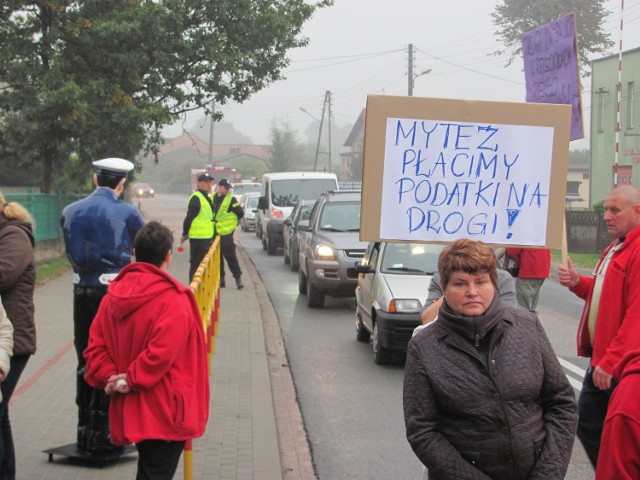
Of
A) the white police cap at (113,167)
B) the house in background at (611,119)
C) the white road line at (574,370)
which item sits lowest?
the white road line at (574,370)

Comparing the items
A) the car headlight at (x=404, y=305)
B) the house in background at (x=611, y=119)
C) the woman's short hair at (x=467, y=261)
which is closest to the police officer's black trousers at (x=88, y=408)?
the woman's short hair at (x=467, y=261)

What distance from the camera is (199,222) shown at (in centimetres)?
1487

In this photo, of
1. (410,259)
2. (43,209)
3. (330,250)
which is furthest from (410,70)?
(410,259)

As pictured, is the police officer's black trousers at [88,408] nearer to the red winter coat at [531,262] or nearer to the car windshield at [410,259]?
the red winter coat at [531,262]

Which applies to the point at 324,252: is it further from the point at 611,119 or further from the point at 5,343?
the point at 611,119

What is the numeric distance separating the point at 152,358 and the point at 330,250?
11130 mm

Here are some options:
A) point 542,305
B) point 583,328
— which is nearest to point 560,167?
point 583,328

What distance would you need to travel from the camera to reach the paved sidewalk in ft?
20.4

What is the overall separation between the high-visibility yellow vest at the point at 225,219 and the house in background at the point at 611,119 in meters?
24.3

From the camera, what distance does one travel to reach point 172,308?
4.31 meters

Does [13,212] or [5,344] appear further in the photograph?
[13,212]

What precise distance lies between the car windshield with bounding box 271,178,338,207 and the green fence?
636cm

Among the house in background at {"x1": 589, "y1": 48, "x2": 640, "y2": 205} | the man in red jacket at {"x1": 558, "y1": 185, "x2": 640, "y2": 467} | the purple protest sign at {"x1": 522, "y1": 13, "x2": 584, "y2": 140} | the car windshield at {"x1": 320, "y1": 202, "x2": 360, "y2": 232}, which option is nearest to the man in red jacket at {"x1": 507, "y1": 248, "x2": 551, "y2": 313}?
the purple protest sign at {"x1": 522, "y1": 13, "x2": 584, "y2": 140}

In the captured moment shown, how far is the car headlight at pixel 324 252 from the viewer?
49.8 feet
